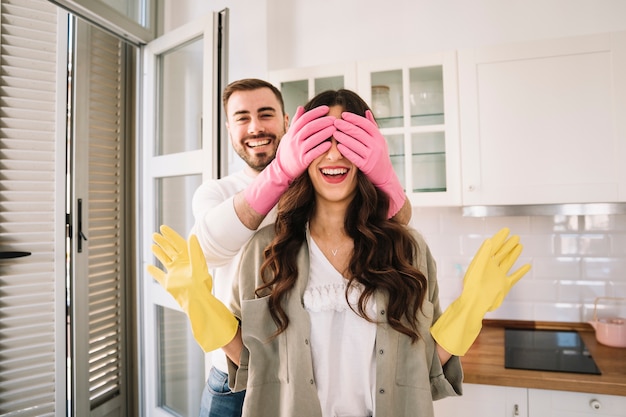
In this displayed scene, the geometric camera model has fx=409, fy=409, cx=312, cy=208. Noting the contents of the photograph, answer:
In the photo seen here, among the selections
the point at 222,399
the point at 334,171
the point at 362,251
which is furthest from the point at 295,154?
the point at 222,399

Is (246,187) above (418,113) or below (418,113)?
below

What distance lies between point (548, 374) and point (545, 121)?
981mm

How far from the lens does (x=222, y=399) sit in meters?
1.33

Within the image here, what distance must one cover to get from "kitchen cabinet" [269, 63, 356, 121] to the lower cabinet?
1.42 m

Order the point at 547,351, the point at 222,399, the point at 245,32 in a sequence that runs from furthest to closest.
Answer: the point at 245,32 < the point at 547,351 < the point at 222,399

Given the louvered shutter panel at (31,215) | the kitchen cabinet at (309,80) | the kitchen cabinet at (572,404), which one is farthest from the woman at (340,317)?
the louvered shutter panel at (31,215)

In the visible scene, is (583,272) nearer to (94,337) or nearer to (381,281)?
(381,281)

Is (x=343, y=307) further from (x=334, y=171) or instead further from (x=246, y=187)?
(x=246, y=187)

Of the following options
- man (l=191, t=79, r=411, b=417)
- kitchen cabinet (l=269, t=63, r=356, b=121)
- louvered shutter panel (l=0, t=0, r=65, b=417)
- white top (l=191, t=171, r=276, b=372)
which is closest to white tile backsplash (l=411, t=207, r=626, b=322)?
kitchen cabinet (l=269, t=63, r=356, b=121)

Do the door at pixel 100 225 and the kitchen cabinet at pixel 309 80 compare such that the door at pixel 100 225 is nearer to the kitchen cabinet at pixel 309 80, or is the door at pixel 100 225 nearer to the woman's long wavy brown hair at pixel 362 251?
the kitchen cabinet at pixel 309 80

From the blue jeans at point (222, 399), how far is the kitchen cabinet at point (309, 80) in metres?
1.32

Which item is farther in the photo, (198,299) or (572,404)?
(572,404)

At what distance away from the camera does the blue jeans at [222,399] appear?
1330 millimetres

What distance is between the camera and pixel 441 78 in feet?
6.07
